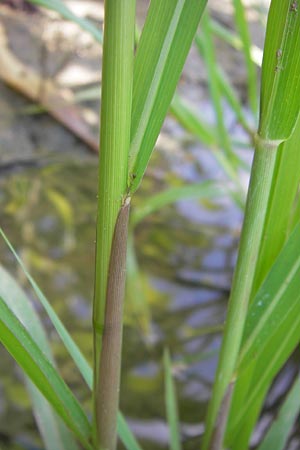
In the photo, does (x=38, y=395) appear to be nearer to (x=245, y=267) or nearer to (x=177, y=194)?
(x=245, y=267)

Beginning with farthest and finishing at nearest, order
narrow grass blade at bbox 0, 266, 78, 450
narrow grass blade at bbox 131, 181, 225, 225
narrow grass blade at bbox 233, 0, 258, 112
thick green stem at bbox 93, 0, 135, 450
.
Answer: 1. narrow grass blade at bbox 131, 181, 225, 225
2. narrow grass blade at bbox 233, 0, 258, 112
3. narrow grass blade at bbox 0, 266, 78, 450
4. thick green stem at bbox 93, 0, 135, 450

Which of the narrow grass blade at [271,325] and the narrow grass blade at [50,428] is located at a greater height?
the narrow grass blade at [271,325]

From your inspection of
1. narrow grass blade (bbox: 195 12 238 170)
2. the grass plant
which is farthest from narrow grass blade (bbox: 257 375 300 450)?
narrow grass blade (bbox: 195 12 238 170)

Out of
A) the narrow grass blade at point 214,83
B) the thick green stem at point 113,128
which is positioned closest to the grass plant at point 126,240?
the thick green stem at point 113,128

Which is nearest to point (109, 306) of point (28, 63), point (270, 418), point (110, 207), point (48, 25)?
point (110, 207)

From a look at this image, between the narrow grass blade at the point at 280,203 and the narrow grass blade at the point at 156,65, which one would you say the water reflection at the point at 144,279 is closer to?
the narrow grass blade at the point at 280,203

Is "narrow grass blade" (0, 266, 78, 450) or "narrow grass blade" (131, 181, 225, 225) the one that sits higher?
"narrow grass blade" (0, 266, 78, 450)

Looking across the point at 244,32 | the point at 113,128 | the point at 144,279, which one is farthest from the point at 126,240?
the point at 144,279

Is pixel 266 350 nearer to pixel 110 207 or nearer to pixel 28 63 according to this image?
pixel 110 207

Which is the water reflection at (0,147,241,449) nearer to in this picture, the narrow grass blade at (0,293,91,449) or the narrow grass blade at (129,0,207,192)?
the narrow grass blade at (0,293,91,449)
